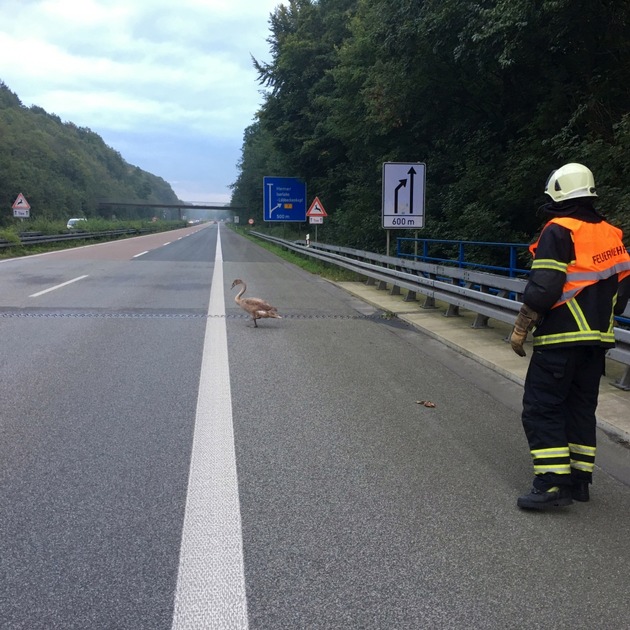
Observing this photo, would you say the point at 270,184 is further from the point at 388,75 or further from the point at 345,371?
the point at 345,371

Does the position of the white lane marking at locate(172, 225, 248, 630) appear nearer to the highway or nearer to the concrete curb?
the highway

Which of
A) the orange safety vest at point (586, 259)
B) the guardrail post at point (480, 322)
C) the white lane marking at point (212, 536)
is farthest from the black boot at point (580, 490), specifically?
the guardrail post at point (480, 322)

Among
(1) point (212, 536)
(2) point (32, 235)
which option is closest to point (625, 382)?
(1) point (212, 536)

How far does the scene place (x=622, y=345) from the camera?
5.67m

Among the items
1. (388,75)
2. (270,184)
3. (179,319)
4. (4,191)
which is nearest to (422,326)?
(179,319)

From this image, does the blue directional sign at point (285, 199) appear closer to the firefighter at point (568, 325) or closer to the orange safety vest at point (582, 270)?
the firefighter at point (568, 325)

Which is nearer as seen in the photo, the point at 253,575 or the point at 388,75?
the point at 253,575

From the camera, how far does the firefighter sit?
11.3 feet

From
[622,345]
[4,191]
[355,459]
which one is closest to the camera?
[355,459]

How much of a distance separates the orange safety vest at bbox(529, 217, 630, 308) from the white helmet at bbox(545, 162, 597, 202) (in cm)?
16

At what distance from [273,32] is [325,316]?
93.4 ft

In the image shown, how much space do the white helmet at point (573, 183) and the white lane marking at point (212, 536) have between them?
2.68m

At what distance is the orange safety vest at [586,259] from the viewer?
3449 mm

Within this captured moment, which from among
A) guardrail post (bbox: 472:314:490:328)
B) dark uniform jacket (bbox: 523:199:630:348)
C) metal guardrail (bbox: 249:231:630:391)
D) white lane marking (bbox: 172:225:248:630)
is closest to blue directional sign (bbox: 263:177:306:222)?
metal guardrail (bbox: 249:231:630:391)
